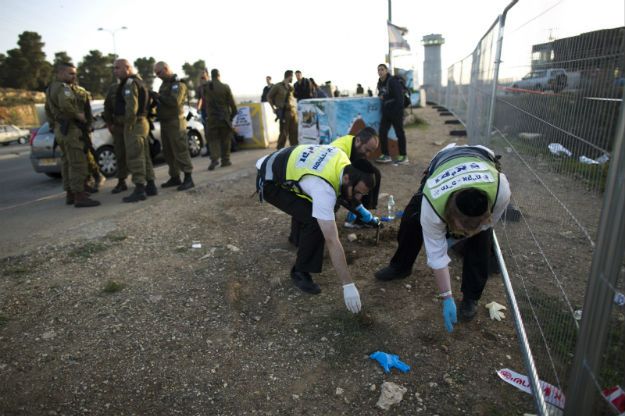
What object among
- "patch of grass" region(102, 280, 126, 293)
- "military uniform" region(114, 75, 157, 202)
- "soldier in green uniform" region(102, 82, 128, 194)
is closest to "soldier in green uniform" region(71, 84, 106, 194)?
"soldier in green uniform" region(102, 82, 128, 194)

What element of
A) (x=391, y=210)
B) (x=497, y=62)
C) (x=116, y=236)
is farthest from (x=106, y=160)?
(x=497, y=62)

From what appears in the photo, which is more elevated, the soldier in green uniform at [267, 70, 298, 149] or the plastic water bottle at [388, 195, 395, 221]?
the soldier in green uniform at [267, 70, 298, 149]

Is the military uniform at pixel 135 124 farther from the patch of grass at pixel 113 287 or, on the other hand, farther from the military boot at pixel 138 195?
the patch of grass at pixel 113 287

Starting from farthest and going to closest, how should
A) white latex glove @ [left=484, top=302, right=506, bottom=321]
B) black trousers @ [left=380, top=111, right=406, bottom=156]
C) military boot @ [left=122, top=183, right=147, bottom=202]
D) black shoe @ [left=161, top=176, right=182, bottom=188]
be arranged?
black trousers @ [left=380, top=111, right=406, bottom=156]
black shoe @ [left=161, top=176, right=182, bottom=188]
military boot @ [left=122, top=183, right=147, bottom=202]
white latex glove @ [left=484, top=302, right=506, bottom=321]

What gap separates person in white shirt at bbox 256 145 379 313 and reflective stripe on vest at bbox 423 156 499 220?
0.40 meters

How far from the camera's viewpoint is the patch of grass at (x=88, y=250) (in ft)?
12.2

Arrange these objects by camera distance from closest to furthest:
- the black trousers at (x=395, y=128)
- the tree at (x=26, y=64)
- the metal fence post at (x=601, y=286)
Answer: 1. the metal fence post at (x=601, y=286)
2. the black trousers at (x=395, y=128)
3. the tree at (x=26, y=64)

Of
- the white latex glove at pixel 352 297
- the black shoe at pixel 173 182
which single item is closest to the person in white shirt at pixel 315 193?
the white latex glove at pixel 352 297

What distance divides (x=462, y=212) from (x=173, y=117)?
4.89 m

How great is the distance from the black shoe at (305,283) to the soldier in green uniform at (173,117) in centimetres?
343

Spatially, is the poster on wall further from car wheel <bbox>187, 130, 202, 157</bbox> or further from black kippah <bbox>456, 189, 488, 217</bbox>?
black kippah <bbox>456, 189, 488, 217</bbox>

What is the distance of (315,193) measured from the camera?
2.57m

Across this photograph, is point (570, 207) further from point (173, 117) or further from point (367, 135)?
point (173, 117)

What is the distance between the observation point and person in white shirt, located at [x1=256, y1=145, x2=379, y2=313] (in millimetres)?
2502
